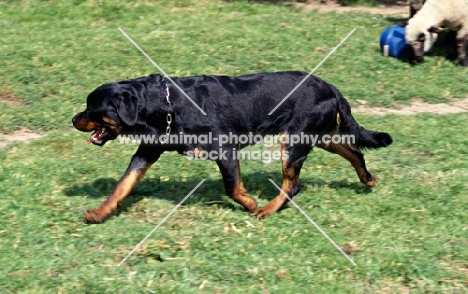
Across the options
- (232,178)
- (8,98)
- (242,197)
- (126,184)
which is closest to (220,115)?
(232,178)

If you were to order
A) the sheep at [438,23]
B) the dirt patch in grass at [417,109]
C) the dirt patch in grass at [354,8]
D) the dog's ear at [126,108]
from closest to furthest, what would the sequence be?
1. the dog's ear at [126,108]
2. the dirt patch in grass at [417,109]
3. the sheep at [438,23]
4. the dirt patch in grass at [354,8]

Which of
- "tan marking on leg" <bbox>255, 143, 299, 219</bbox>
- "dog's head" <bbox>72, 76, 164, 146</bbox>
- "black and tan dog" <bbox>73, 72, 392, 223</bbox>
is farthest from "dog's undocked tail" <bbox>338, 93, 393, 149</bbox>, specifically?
"dog's head" <bbox>72, 76, 164, 146</bbox>

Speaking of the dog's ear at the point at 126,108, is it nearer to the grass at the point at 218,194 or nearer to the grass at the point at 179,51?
the grass at the point at 218,194

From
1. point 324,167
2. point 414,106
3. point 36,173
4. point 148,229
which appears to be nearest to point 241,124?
point 148,229

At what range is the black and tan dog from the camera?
18.7ft

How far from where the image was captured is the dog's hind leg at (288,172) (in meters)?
6.07

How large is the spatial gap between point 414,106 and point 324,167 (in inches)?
109

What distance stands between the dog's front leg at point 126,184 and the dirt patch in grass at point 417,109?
406 cm

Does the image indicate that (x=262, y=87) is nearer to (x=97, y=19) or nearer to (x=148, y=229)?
(x=148, y=229)

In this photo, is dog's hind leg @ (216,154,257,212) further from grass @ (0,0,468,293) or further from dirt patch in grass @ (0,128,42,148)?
dirt patch in grass @ (0,128,42,148)

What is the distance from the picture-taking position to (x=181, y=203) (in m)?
6.25

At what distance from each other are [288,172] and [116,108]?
162cm

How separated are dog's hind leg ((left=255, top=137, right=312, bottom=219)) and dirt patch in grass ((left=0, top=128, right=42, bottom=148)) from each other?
3.38m

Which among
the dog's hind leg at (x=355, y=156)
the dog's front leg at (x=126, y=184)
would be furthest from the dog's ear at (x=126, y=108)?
the dog's hind leg at (x=355, y=156)
